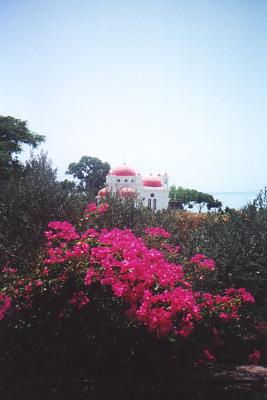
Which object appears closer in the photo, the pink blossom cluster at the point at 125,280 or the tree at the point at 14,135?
the pink blossom cluster at the point at 125,280

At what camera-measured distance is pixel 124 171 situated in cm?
5406

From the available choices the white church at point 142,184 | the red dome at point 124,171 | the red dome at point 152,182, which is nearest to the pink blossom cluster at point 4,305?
the white church at point 142,184

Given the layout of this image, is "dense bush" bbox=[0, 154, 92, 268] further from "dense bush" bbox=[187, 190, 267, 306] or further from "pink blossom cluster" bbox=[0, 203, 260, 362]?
"dense bush" bbox=[187, 190, 267, 306]

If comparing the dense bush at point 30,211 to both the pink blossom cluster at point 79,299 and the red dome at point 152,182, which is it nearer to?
the pink blossom cluster at point 79,299

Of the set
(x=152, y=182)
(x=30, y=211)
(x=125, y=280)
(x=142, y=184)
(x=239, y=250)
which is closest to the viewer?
(x=125, y=280)

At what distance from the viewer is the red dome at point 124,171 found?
177 feet

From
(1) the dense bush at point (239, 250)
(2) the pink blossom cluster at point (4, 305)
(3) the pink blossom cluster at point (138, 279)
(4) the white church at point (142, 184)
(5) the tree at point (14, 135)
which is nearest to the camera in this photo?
(3) the pink blossom cluster at point (138, 279)

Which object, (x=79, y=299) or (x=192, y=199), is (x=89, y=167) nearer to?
(x=192, y=199)

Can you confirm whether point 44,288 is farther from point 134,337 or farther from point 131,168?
point 131,168

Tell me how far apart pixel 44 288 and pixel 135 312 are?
1.53 meters

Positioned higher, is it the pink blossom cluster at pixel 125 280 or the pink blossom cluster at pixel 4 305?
the pink blossom cluster at pixel 125 280

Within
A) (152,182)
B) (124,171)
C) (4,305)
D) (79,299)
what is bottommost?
(4,305)

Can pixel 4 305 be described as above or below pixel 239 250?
below

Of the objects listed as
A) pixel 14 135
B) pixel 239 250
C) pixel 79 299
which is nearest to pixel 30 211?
pixel 79 299
